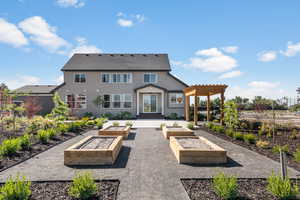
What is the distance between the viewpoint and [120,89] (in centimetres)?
1919

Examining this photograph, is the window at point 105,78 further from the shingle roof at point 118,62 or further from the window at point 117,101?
the window at point 117,101

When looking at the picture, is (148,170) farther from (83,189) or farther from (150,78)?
(150,78)

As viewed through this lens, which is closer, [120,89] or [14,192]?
[14,192]

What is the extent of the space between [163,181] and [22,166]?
4.19 meters

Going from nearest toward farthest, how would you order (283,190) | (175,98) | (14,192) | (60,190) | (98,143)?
(14,192) < (283,190) < (60,190) < (98,143) < (175,98)

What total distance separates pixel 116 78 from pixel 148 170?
53.4 feet

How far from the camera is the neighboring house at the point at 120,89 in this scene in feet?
62.4

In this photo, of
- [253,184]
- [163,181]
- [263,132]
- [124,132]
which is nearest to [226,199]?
[253,184]

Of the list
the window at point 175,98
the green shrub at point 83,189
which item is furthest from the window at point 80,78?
the green shrub at point 83,189

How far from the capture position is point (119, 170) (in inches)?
169

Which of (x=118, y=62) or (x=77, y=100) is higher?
(x=118, y=62)

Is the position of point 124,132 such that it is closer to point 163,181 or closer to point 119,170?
point 119,170

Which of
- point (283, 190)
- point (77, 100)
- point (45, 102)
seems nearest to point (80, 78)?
point (77, 100)

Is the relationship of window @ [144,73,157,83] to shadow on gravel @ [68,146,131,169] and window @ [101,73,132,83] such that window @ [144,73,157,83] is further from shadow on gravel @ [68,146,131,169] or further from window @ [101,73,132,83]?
shadow on gravel @ [68,146,131,169]
